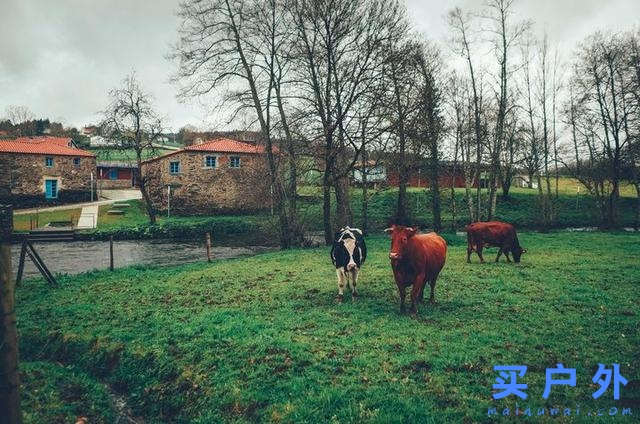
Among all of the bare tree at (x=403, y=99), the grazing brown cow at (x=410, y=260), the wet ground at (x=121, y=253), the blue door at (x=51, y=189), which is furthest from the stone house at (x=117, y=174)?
the grazing brown cow at (x=410, y=260)

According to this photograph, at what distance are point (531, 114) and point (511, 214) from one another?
13.2m

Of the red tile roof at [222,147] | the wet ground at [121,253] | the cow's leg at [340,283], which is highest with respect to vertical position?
the red tile roof at [222,147]

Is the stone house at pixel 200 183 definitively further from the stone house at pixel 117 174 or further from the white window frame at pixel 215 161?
the stone house at pixel 117 174

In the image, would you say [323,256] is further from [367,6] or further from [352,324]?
[367,6]

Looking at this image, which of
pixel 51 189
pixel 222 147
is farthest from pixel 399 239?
pixel 51 189

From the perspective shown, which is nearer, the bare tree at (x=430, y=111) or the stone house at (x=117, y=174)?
the bare tree at (x=430, y=111)

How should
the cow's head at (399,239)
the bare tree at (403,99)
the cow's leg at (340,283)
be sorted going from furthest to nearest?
the bare tree at (403,99) < the cow's leg at (340,283) < the cow's head at (399,239)

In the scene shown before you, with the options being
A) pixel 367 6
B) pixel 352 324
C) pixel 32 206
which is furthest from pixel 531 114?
pixel 32 206

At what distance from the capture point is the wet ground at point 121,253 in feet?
68.4

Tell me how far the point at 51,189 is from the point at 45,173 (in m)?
2.08

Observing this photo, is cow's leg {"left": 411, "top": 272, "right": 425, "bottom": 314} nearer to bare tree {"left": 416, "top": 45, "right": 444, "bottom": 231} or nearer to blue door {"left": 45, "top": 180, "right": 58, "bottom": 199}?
bare tree {"left": 416, "top": 45, "right": 444, "bottom": 231}

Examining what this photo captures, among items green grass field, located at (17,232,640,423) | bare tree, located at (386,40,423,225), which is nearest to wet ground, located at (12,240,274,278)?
green grass field, located at (17,232,640,423)

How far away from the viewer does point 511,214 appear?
4025cm

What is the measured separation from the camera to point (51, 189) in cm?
4719
